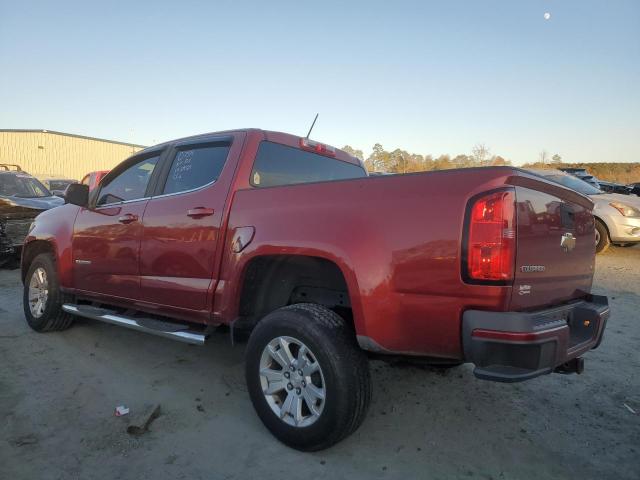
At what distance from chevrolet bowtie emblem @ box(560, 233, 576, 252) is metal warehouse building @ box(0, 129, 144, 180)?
128ft

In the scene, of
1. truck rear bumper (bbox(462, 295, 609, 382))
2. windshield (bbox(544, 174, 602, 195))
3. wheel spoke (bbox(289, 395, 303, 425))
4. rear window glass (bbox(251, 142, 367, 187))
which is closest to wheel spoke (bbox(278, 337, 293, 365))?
wheel spoke (bbox(289, 395, 303, 425))

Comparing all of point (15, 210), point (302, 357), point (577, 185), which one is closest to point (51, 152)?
point (15, 210)

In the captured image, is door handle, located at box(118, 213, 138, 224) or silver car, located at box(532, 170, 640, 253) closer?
door handle, located at box(118, 213, 138, 224)

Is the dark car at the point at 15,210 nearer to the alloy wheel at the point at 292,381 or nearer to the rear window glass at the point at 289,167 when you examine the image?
the rear window glass at the point at 289,167

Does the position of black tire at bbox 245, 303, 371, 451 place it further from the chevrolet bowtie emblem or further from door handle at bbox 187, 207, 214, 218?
the chevrolet bowtie emblem

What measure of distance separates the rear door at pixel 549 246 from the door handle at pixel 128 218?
2957 millimetres

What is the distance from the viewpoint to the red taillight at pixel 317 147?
371 centimetres

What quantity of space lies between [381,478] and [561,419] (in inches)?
56.5

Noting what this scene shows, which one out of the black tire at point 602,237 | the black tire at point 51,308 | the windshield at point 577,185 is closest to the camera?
the black tire at point 51,308

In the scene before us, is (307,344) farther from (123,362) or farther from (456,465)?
(123,362)

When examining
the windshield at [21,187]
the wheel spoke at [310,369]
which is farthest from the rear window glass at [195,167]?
the windshield at [21,187]

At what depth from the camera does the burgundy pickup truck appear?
→ 2.09 metres

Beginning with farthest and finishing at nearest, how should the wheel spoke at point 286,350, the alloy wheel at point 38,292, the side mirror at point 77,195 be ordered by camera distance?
the alloy wheel at point 38,292 < the side mirror at point 77,195 < the wheel spoke at point 286,350

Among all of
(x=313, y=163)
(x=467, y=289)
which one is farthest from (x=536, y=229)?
(x=313, y=163)
